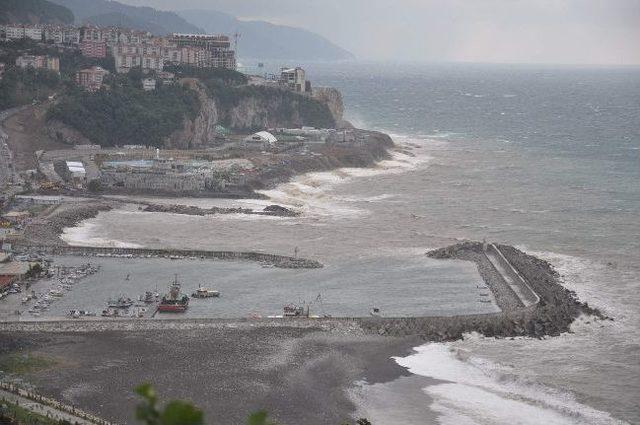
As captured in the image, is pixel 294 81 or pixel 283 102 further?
pixel 294 81

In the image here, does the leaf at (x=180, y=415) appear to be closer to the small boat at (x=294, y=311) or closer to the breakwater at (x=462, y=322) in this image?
the breakwater at (x=462, y=322)

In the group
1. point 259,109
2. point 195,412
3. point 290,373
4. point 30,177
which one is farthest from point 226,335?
point 259,109

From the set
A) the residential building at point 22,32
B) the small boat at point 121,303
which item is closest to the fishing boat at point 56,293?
the small boat at point 121,303

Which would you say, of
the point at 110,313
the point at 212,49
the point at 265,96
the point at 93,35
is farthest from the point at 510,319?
the point at 212,49

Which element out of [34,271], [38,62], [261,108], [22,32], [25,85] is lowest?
[34,271]

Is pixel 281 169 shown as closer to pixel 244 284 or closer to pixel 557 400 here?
pixel 244 284

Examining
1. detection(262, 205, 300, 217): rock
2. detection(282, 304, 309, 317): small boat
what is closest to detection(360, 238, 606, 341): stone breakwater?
detection(282, 304, 309, 317): small boat

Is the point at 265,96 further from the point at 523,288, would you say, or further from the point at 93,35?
the point at 523,288
